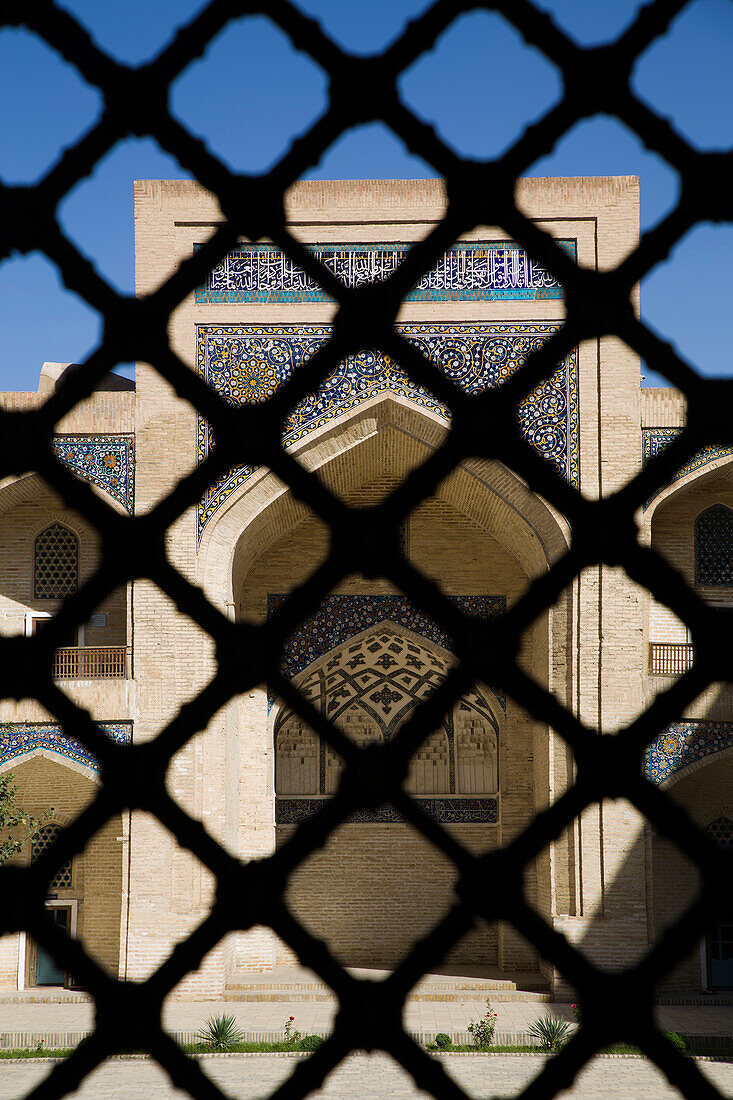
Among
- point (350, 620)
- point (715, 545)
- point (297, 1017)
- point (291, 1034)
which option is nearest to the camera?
point (291, 1034)

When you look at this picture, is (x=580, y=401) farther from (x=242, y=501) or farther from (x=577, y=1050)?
(x=577, y=1050)

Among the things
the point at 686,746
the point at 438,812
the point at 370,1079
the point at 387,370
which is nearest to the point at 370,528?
the point at 370,1079

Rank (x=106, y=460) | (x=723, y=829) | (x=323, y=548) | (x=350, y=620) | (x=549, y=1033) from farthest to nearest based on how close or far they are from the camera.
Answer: (x=350, y=620), (x=323, y=548), (x=723, y=829), (x=106, y=460), (x=549, y=1033)

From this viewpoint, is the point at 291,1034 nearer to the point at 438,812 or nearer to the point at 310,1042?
the point at 310,1042

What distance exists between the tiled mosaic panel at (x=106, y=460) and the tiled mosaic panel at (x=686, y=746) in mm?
4773

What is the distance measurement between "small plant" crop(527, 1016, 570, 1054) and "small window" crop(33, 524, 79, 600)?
16.8 ft

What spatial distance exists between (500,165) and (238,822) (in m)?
9.23

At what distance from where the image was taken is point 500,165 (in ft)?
2.88

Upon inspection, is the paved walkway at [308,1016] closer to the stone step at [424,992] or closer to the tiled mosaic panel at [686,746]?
the stone step at [424,992]

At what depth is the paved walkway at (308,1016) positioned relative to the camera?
7945 millimetres

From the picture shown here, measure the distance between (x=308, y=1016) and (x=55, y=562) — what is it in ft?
14.1

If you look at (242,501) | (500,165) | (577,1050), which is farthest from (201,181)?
(242,501)

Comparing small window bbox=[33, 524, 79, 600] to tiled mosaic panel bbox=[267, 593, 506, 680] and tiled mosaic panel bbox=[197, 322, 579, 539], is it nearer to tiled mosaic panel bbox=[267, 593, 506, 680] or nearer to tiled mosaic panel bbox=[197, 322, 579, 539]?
tiled mosaic panel bbox=[197, 322, 579, 539]

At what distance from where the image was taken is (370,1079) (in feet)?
23.5
